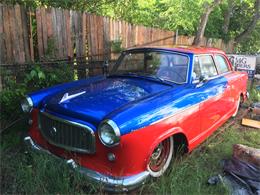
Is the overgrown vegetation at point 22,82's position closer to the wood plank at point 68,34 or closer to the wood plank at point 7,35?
the wood plank at point 7,35

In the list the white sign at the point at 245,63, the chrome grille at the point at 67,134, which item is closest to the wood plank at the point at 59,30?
the chrome grille at the point at 67,134

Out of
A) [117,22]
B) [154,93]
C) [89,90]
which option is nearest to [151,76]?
[154,93]

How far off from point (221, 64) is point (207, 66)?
32.0 inches

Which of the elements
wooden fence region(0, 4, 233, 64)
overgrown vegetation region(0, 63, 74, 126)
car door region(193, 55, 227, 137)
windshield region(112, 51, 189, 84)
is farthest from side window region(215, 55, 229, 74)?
overgrown vegetation region(0, 63, 74, 126)

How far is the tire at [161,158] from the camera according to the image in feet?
12.2

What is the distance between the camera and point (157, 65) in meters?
4.72

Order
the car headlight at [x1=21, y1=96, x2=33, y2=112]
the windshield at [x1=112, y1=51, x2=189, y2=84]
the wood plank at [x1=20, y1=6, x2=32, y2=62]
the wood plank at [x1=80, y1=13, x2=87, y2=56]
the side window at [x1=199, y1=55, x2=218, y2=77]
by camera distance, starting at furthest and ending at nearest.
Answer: the wood plank at [x1=80, y1=13, x2=87, y2=56] → the wood plank at [x1=20, y1=6, x2=32, y2=62] → the side window at [x1=199, y1=55, x2=218, y2=77] → the windshield at [x1=112, y1=51, x2=189, y2=84] → the car headlight at [x1=21, y1=96, x2=33, y2=112]

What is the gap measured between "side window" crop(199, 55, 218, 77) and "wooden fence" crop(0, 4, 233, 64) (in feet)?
9.42

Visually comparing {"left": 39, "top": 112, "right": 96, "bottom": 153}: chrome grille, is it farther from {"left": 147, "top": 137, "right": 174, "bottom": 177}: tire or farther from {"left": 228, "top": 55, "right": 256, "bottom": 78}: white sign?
{"left": 228, "top": 55, "right": 256, "bottom": 78}: white sign

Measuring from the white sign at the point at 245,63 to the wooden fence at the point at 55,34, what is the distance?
3602mm

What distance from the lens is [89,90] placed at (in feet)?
13.6

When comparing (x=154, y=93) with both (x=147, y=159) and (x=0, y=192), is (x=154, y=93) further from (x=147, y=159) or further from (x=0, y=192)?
(x=0, y=192)

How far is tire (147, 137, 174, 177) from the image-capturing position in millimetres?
3726

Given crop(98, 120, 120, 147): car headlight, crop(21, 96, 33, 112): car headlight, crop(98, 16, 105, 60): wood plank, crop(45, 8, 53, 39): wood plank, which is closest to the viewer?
crop(98, 120, 120, 147): car headlight
